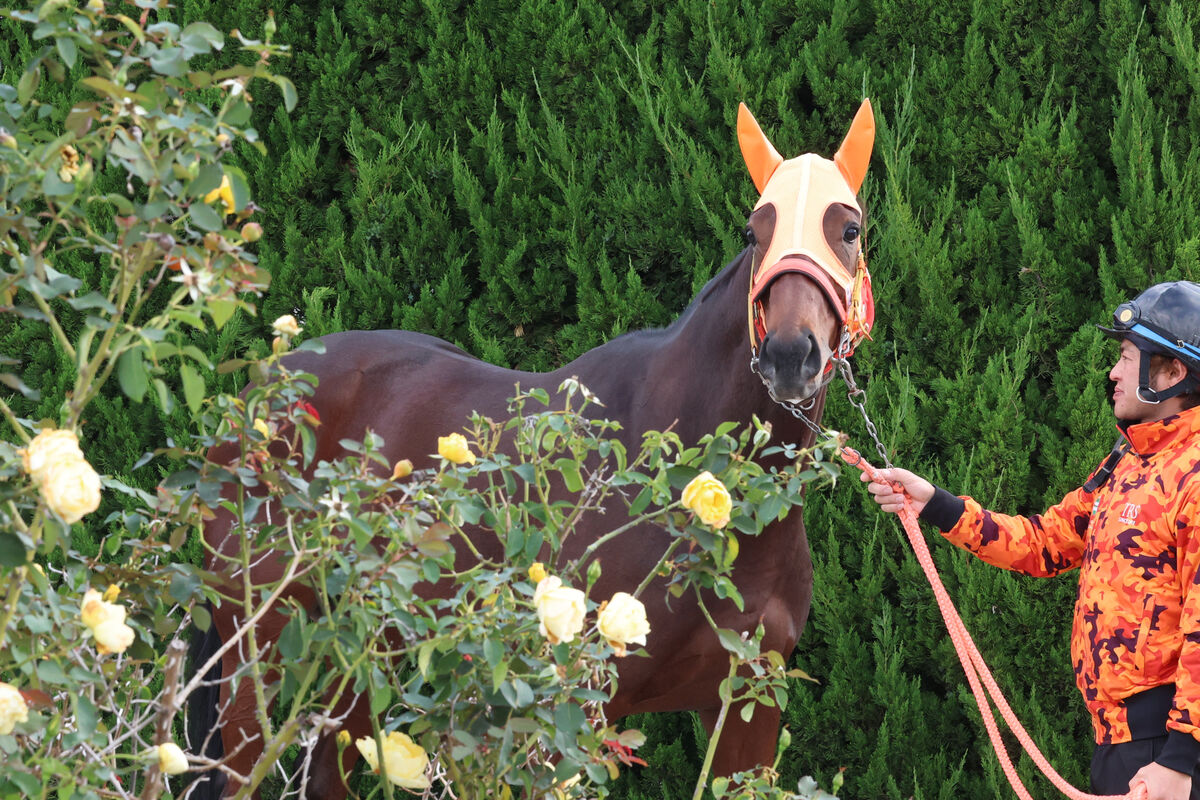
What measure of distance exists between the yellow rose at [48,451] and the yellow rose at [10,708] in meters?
0.21

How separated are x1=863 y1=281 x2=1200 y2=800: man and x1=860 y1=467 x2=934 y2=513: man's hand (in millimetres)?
399

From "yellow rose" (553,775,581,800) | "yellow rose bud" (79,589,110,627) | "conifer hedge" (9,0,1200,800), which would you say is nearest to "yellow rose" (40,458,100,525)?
"yellow rose bud" (79,589,110,627)

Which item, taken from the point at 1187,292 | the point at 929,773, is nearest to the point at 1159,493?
the point at 1187,292

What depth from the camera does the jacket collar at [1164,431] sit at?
8.01 ft

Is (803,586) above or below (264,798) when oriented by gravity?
above

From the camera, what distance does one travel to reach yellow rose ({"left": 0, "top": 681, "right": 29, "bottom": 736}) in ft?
3.82

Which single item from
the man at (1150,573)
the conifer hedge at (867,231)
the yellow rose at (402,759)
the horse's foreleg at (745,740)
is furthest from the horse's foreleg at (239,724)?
the man at (1150,573)

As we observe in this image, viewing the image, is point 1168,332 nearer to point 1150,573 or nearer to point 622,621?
point 1150,573

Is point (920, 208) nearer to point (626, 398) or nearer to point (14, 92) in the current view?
point (626, 398)

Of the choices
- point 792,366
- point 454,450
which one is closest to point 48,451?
point 454,450

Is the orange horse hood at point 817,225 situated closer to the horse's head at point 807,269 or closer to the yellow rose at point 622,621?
the horse's head at point 807,269

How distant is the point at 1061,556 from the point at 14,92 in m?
2.43

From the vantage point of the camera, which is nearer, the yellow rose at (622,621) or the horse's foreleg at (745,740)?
the yellow rose at (622,621)

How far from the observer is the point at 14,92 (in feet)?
5.04
